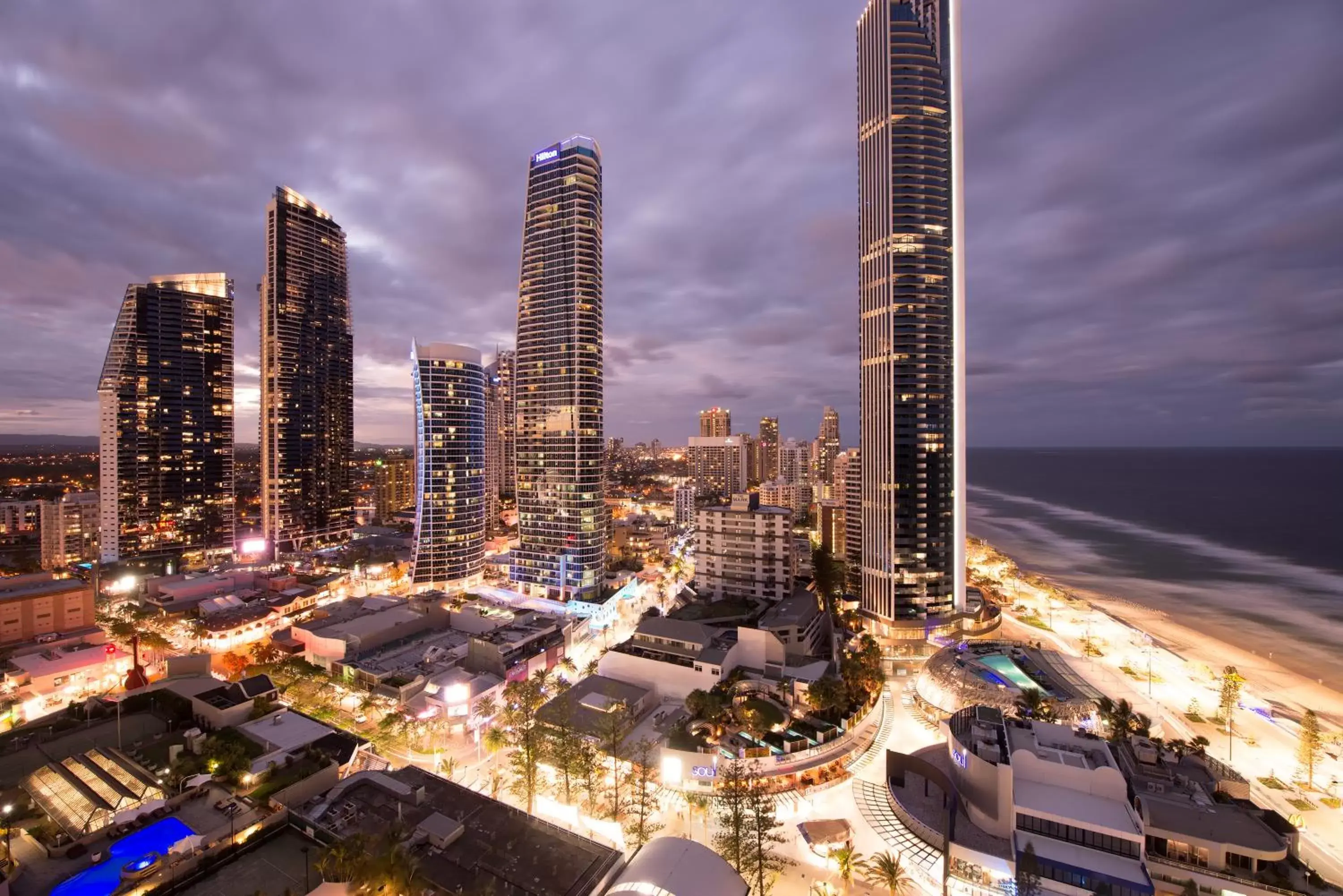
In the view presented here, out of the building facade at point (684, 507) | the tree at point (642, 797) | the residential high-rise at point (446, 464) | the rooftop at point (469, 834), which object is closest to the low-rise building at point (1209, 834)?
the tree at point (642, 797)

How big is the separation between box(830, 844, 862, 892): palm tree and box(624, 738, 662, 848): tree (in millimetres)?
8556

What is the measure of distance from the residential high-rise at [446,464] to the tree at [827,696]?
49.5 meters

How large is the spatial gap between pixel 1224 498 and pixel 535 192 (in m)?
180

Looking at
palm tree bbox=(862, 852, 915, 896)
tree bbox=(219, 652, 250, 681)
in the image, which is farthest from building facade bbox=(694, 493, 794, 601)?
tree bbox=(219, 652, 250, 681)

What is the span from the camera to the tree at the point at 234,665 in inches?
1735

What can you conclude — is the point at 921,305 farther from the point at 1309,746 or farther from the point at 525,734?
the point at 525,734

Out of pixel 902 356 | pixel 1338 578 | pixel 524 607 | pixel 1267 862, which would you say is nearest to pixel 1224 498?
pixel 1338 578

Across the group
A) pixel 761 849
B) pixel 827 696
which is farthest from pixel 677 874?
pixel 827 696

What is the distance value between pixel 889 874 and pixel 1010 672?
23.8 metres

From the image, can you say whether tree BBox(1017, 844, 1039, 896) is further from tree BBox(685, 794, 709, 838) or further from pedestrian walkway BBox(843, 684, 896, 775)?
tree BBox(685, 794, 709, 838)

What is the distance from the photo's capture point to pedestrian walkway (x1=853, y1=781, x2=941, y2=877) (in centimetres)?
2325

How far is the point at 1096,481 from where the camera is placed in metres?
199

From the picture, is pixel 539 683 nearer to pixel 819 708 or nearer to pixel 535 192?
pixel 819 708

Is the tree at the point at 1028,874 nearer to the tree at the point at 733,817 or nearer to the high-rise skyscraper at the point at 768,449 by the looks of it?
the tree at the point at 733,817
